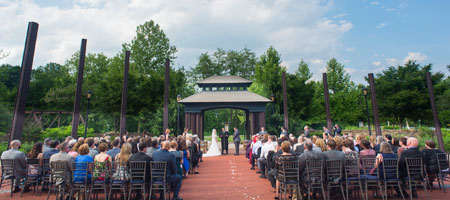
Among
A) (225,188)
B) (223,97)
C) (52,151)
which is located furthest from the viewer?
(223,97)

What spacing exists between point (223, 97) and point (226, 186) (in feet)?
48.6

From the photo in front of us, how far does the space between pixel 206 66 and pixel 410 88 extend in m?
32.1

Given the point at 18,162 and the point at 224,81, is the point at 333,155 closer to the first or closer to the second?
the point at 18,162

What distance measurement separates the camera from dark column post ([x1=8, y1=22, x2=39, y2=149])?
34.5 feet

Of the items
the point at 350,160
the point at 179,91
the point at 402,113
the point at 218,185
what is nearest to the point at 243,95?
the point at 179,91


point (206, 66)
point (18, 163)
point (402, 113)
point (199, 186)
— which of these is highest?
point (206, 66)

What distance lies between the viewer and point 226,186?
7.83 metres

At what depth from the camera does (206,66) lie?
157 feet

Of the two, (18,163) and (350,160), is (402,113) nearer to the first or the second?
(350,160)

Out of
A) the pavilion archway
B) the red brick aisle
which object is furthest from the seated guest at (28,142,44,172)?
the pavilion archway

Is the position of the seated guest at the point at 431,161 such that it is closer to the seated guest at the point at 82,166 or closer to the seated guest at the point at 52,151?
the seated guest at the point at 82,166

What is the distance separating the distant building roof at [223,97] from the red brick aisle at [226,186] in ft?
37.3

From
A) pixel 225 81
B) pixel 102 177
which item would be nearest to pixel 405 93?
pixel 225 81

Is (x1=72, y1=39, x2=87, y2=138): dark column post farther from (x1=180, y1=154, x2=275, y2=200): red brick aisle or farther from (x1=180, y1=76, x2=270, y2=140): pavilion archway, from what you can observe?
Result: (x1=180, y1=76, x2=270, y2=140): pavilion archway
